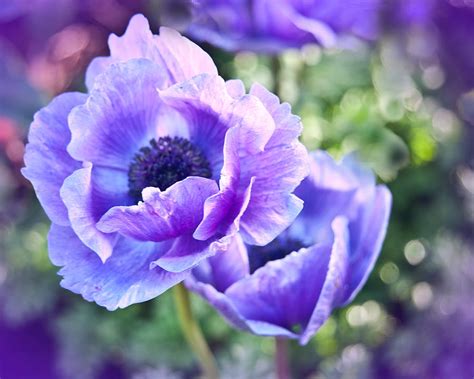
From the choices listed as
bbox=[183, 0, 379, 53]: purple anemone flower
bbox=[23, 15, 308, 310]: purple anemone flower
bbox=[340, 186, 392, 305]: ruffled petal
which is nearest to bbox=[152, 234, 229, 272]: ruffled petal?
bbox=[23, 15, 308, 310]: purple anemone flower

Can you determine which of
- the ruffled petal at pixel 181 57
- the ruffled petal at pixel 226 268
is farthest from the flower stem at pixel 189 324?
the ruffled petal at pixel 181 57

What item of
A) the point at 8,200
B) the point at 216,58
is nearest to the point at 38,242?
the point at 8,200

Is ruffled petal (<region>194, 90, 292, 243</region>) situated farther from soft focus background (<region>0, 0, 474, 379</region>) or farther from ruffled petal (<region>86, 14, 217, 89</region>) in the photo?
soft focus background (<region>0, 0, 474, 379</region>)

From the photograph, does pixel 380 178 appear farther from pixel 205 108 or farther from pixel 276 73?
pixel 205 108

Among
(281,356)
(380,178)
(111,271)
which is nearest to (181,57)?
(111,271)

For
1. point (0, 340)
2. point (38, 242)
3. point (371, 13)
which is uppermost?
point (371, 13)

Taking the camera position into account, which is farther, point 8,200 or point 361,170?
point 8,200

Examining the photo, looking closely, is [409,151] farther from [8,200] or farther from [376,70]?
[8,200]
